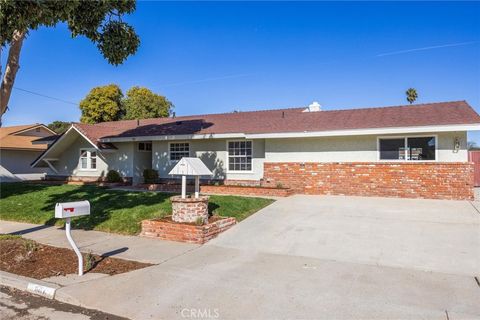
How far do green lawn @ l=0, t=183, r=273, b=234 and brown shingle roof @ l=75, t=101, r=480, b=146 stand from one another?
17.5 ft

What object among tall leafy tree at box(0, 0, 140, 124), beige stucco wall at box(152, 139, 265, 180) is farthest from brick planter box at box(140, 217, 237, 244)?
beige stucco wall at box(152, 139, 265, 180)

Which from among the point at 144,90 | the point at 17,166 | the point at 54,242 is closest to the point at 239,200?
the point at 54,242

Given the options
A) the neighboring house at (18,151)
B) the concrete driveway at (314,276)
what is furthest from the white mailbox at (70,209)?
the neighboring house at (18,151)

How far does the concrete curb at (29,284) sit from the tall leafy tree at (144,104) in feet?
111

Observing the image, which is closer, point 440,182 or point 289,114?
point 440,182

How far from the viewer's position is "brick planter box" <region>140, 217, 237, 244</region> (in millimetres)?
7951

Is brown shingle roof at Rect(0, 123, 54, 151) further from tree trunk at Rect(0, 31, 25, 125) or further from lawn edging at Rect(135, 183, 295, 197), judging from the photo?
tree trunk at Rect(0, 31, 25, 125)

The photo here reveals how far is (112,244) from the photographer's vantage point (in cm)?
805

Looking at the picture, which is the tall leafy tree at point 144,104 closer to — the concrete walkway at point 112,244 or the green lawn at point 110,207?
the green lawn at point 110,207

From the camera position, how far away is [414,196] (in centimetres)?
1351

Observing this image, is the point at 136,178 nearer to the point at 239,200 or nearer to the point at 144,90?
the point at 239,200

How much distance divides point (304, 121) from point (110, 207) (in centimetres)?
1026

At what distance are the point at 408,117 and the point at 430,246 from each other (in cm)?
908

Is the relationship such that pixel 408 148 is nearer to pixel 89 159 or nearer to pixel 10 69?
pixel 10 69
